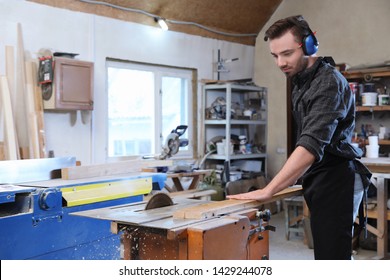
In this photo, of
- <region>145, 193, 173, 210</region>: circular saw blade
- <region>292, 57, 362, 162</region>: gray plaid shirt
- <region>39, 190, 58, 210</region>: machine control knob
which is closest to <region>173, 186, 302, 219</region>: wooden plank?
<region>145, 193, 173, 210</region>: circular saw blade

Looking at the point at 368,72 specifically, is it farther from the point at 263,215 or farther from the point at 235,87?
the point at 263,215

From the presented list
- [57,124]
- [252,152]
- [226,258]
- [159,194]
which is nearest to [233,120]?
[252,152]

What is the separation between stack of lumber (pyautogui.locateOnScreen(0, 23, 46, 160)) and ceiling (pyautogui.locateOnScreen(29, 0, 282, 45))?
58 centimetres

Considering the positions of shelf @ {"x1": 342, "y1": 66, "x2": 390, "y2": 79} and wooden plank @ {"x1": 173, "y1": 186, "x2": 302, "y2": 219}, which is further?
shelf @ {"x1": 342, "y1": 66, "x2": 390, "y2": 79}

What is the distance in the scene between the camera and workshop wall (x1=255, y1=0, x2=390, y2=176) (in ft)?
16.8

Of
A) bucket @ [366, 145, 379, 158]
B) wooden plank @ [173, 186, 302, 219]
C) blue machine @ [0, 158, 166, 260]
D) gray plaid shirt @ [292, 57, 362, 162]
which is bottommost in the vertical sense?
blue machine @ [0, 158, 166, 260]

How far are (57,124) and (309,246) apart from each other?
8.12 ft

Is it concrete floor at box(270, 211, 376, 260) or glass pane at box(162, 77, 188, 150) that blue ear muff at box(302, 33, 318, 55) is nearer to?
concrete floor at box(270, 211, 376, 260)

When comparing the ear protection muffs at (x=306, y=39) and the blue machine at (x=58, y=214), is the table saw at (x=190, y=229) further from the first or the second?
the blue machine at (x=58, y=214)

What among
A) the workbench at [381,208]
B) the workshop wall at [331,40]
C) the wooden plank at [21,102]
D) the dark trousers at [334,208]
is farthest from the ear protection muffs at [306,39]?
the workshop wall at [331,40]

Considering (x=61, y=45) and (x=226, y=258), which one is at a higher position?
(x=61, y=45)

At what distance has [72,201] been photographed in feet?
8.39
